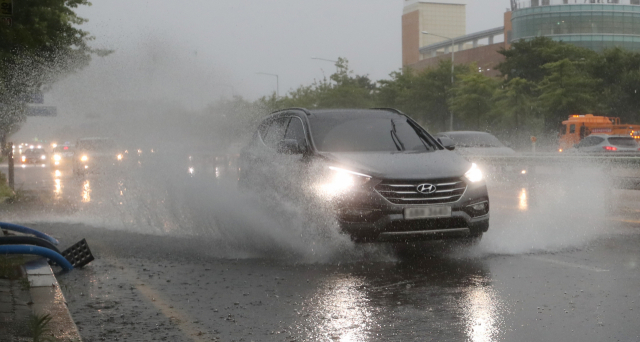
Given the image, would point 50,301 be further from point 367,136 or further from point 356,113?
point 356,113

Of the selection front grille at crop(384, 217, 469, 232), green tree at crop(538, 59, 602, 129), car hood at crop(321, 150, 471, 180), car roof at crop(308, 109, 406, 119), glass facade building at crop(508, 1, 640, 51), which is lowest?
front grille at crop(384, 217, 469, 232)

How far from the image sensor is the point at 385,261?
7.83 metres

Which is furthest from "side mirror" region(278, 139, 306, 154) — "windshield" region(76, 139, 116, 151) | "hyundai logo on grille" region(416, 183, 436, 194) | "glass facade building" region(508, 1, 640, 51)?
"glass facade building" region(508, 1, 640, 51)

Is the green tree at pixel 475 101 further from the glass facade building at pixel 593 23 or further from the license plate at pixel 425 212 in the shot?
the license plate at pixel 425 212

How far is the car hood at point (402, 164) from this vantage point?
7.52m

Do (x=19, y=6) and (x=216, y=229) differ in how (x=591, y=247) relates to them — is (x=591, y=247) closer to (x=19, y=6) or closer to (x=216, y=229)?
(x=216, y=229)

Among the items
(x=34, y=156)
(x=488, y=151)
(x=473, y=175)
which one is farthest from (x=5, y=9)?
(x=34, y=156)

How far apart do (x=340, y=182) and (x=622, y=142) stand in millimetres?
26961

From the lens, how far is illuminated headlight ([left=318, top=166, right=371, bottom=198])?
295 inches

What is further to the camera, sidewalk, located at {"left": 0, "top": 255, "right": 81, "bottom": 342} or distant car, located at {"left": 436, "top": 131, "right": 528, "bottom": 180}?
distant car, located at {"left": 436, "top": 131, "right": 528, "bottom": 180}

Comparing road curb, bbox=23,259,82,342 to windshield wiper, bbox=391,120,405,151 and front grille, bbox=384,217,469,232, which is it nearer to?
front grille, bbox=384,217,469,232

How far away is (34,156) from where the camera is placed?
189 ft

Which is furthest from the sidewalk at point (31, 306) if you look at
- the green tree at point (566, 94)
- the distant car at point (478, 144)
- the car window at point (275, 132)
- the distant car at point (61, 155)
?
the green tree at point (566, 94)

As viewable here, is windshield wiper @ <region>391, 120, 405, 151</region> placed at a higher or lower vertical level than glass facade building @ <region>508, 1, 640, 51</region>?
lower
